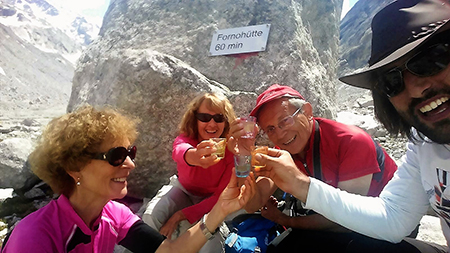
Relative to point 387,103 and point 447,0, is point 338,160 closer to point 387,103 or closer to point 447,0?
point 387,103

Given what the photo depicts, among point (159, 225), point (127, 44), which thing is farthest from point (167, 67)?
point (159, 225)

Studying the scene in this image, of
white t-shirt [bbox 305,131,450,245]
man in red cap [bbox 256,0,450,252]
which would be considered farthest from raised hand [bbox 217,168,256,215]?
white t-shirt [bbox 305,131,450,245]

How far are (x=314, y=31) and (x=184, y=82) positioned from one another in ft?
10.6

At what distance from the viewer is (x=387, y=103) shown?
2.26 m

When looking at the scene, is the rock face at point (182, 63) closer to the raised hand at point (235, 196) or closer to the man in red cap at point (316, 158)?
the man in red cap at point (316, 158)

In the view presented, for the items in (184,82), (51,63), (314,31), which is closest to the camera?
(184,82)

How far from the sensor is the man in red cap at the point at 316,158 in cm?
260

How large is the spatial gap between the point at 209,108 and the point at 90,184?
1.59 metres

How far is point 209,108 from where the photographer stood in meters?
3.47

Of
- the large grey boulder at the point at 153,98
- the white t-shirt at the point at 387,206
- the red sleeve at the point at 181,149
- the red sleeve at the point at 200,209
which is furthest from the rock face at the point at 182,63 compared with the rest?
the white t-shirt at the point at 387,206

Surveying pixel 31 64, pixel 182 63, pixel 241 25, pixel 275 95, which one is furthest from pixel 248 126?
pixel 31 64

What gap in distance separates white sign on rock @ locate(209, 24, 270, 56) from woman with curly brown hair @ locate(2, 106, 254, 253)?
126 inches

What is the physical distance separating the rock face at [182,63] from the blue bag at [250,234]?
190 cm

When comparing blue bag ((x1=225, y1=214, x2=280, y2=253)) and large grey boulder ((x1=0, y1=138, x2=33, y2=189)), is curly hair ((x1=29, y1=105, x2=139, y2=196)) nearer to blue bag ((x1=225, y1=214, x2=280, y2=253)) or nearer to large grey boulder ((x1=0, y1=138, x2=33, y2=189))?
blue bag ((x1=225, y1=214, x2=280, y2=253))
